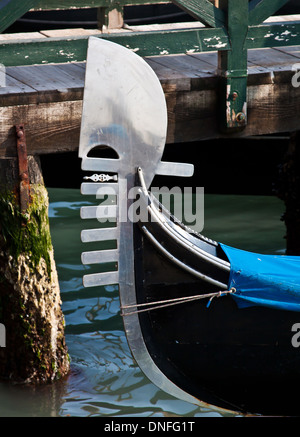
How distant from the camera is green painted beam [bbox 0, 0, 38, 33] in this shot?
3.51m

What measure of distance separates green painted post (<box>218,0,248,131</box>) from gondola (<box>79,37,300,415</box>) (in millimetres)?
854

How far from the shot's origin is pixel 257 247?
240 inches

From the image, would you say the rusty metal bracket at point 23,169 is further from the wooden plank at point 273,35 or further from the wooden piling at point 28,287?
A: the wooden plank at point 273,35

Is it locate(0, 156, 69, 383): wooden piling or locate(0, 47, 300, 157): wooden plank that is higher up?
locate(0, 47, 300, 157): wooden plank

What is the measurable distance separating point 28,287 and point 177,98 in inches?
45.8

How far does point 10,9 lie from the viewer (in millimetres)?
3523

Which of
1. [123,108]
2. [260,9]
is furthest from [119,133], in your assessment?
[260,9]

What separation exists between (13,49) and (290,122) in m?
1.52

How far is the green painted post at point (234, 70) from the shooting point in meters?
3.92

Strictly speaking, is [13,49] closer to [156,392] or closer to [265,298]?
[265,298]

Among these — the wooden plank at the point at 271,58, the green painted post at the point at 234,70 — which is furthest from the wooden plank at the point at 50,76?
the wooden plank at the point at 271,58

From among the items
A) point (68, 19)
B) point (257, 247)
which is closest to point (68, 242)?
point (257, 247)

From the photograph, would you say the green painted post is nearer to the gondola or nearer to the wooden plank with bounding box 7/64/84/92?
the wooden plank with bounding box 7/64/84/92

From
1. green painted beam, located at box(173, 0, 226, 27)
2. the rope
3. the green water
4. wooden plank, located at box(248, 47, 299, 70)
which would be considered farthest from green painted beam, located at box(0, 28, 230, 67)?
the green water
